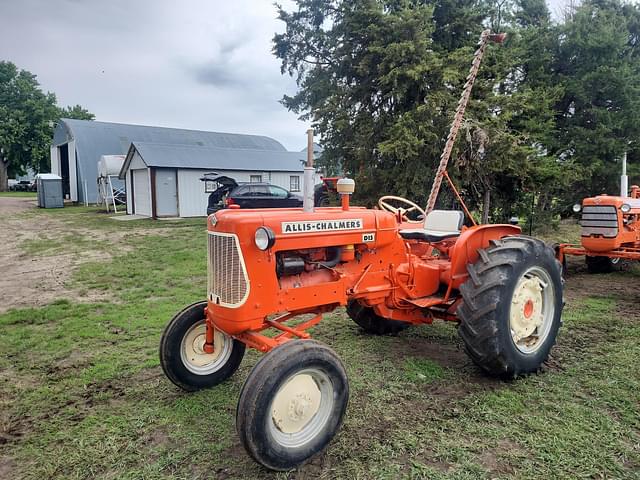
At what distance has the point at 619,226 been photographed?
6.70 metres

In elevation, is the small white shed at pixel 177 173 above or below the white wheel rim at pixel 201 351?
above

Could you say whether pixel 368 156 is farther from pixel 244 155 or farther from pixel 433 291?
pixel 244 155

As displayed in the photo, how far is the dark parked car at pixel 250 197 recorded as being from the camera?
1565cm

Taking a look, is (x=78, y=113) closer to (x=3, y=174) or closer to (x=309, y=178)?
(x=3, y=174)

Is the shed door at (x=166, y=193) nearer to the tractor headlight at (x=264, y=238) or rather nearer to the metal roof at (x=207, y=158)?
the metal roof at (x=207, y=158)

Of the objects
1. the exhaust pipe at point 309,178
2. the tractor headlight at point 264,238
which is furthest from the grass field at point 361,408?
the exhaust pipe at point 309,178

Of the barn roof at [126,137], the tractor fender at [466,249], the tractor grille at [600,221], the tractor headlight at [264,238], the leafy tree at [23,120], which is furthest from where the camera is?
the leafy tree at [23,120]

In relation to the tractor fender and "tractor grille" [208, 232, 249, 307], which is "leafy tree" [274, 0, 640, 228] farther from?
"tractor grille" [208, 232, 249, 307]

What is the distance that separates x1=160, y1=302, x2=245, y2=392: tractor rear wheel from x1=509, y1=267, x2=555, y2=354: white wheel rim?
7.34 ft

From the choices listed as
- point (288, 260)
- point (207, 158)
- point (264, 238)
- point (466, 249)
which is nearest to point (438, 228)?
point (466, 249)

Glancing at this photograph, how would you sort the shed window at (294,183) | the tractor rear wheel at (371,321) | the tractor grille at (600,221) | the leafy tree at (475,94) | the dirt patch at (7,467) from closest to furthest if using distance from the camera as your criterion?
the dirt patch at (7,467)
the tractor rear wheel at (371,321)
the tractor grille at (600,221)
the leafy tree at (475,94)
the shed window at (294,183)

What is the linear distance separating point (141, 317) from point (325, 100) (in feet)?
26.1

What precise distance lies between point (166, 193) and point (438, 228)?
17366 millimetres

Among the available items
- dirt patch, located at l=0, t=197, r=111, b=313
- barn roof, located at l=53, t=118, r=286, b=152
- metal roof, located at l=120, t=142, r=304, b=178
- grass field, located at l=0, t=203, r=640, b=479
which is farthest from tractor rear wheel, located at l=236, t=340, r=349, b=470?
barn roof, located at l=53, t=118, r=286, b=152
